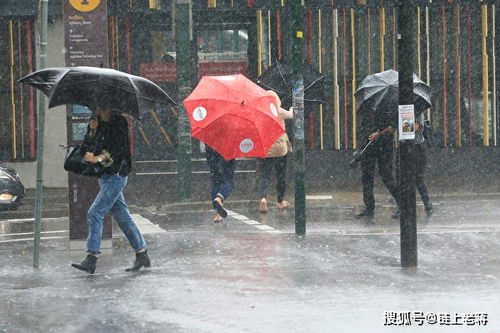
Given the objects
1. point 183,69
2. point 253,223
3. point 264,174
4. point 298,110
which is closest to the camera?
point 298,110

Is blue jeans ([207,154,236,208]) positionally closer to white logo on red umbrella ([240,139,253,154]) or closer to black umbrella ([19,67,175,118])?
white logo on red umbrella ([240,139,253,154])

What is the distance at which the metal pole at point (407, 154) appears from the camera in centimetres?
963

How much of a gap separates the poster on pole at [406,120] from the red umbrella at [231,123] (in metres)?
3.69

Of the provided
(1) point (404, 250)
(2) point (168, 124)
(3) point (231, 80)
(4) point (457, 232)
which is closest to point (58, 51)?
(2) point (168, 124)

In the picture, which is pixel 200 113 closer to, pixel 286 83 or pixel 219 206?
pixel 219 206

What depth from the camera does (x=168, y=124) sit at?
20.9 meters

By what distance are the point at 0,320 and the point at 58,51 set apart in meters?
13.0

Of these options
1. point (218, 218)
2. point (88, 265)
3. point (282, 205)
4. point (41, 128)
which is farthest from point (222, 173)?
point (88, 265)

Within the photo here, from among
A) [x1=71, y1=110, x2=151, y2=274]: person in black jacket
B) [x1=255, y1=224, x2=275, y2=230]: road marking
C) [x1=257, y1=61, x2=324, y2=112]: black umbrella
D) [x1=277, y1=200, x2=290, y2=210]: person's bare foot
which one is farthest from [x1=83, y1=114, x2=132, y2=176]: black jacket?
[x1=257, y1=61, x2=324, y2=112]: black umbrella

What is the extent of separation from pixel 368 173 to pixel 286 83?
2408mm

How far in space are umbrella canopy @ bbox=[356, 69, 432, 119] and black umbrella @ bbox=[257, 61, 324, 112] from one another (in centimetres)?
194

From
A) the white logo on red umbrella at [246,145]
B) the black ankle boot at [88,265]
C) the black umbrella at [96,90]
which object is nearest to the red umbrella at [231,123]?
the white logo on red umbrella at [246,145]

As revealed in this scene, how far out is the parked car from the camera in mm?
15781

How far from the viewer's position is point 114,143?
974 centimetres
